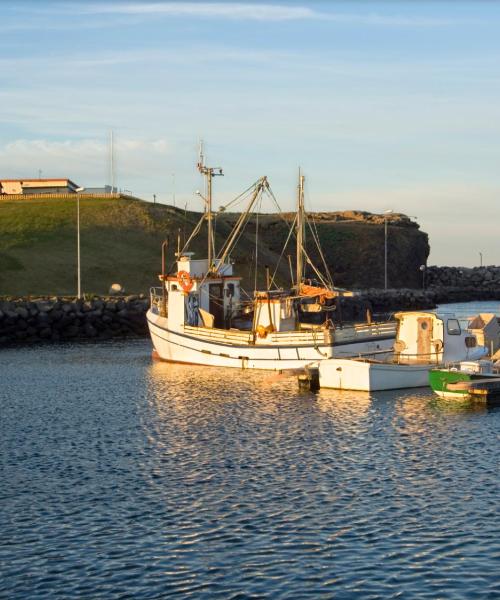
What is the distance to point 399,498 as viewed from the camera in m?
28.8

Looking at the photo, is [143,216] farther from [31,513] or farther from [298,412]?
[31,513]

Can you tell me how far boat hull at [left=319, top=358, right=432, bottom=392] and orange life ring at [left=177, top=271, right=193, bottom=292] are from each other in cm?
1497

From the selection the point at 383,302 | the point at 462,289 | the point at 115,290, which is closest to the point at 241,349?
the point at 115,290

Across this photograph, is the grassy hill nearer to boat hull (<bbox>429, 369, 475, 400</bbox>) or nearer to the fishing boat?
the fishing boat

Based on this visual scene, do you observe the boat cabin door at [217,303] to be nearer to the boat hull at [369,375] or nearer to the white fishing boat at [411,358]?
the white fishing boat at [411,358]

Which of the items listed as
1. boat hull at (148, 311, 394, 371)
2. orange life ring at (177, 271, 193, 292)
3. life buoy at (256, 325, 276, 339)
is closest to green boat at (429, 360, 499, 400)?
boat hull at (148, 311, 394, 371)

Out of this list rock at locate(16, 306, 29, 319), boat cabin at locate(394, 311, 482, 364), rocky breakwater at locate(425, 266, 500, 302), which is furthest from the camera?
rocky breakwater at locate(425, 266, 500, 302)

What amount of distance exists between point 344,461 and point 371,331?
930 inches

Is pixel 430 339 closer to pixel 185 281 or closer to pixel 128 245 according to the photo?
pixel 185 281

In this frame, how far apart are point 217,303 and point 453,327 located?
17499mm

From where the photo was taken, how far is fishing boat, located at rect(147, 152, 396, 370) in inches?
2223

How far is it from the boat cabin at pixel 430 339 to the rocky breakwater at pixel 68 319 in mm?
39311

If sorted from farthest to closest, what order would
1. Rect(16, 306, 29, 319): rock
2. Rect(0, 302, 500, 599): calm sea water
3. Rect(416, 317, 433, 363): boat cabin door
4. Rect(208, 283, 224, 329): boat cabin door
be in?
Rect(16, 306, 29, 319): rock < Rect(208, 283, 224, 329): boat cabin door < Rect(416, 317, 433, 363): boat cabin door < Rect(0, 302, 500, 599): calm sea water

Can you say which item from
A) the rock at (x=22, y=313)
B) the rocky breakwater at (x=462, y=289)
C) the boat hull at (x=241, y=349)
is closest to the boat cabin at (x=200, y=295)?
the boat hull at (x=241, y=349)
